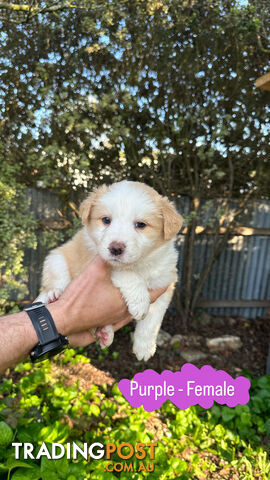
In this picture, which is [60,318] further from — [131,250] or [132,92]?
[132,92]

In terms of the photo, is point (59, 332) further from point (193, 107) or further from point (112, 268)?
point (193, 107)

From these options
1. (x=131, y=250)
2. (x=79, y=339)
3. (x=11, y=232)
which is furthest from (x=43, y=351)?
(x=11, y=232)

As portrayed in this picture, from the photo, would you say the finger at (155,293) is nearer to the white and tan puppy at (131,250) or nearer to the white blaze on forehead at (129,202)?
the white and tan puppy at (131,250)

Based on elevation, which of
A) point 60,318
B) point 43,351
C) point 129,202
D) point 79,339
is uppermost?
point 129,202

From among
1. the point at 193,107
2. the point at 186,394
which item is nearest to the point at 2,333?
the point at 186,394

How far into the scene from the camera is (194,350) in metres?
5.02

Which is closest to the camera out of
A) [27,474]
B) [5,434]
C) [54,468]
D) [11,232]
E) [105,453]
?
[27,474]

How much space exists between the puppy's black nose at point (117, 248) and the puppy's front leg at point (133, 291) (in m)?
0.32

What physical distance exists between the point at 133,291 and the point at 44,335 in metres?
0.57

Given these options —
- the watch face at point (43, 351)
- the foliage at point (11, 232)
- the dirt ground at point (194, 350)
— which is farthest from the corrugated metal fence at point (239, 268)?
the watch face at point (43, 351)

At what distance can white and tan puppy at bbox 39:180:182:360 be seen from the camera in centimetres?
182

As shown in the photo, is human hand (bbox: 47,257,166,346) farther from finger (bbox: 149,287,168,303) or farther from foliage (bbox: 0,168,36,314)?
foliage (bbox: 0,168,36,314)

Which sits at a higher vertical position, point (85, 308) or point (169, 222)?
point (169, 222)

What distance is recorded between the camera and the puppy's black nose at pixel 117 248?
1.71m
